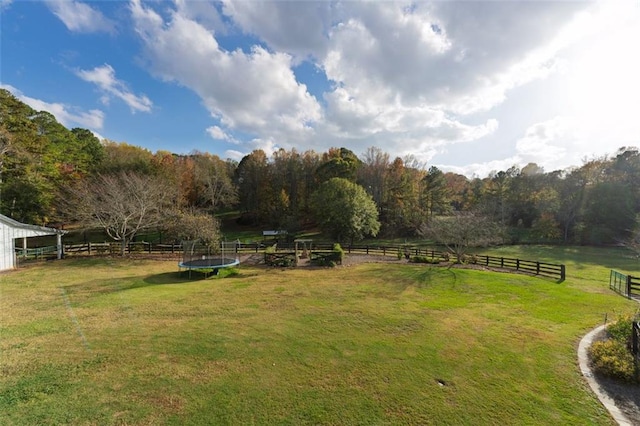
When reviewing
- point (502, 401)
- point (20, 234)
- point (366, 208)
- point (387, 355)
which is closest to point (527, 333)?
point (502, 401)

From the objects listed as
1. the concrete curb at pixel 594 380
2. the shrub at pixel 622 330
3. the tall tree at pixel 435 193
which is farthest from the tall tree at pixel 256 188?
the shrub at pixel 622 330

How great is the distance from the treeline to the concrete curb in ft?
70.3

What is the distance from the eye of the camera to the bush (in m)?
5.98

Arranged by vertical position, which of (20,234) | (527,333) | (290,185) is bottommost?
(527,333)

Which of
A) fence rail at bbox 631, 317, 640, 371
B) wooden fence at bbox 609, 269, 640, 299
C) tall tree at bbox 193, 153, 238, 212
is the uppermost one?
tall tree at bbox 193, 153, 238, 212

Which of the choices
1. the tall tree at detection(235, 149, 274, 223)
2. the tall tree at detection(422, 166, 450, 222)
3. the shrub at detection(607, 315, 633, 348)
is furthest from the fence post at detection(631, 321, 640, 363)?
the tall tree at detection(235, 149, 274, 223)

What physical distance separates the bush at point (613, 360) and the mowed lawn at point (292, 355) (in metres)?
0.46

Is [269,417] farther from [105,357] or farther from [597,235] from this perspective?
[597,235]

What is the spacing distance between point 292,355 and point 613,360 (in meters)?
7.73

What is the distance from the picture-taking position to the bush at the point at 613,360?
5.98 meters

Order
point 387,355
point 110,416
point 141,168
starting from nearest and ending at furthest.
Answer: point 110,416 < point 387,355 < point 141,168

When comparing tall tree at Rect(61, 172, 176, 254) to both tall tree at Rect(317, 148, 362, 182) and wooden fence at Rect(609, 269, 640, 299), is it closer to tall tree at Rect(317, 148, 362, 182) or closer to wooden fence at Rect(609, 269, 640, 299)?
tall tree at Rect(317, 148, 362, 182)

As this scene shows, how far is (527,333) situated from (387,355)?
501cm

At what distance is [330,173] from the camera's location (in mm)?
41719
